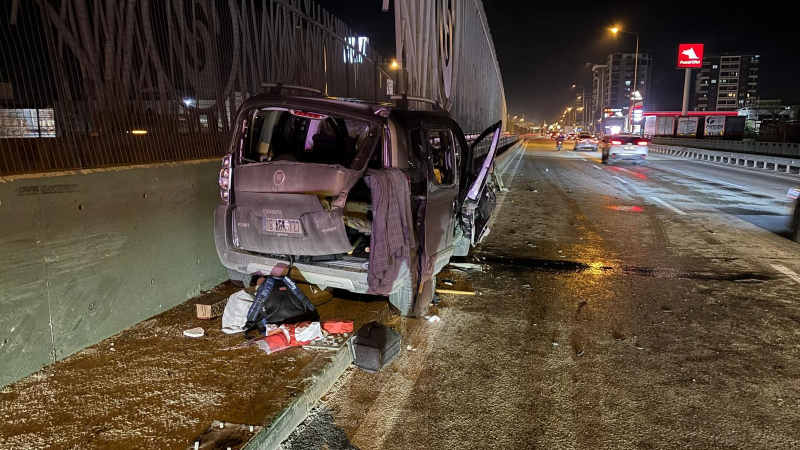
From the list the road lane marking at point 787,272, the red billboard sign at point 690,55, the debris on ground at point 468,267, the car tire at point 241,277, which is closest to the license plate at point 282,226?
the car tire at point 241,277

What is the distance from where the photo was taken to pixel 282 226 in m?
4.38

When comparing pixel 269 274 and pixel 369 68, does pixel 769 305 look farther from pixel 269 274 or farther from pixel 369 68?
pixel 369 68

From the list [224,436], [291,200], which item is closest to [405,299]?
[291,200]

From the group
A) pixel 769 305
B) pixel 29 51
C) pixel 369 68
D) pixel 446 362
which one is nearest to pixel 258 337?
pixel 446 362

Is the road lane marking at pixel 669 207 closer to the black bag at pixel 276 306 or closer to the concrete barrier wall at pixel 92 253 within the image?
the black bag at pixel 276 306

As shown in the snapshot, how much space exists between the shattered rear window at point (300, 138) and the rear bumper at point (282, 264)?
68 cm

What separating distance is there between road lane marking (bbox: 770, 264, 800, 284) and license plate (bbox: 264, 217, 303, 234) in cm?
632

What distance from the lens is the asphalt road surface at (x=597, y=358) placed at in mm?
3346

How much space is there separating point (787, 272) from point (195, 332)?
24.4 ft

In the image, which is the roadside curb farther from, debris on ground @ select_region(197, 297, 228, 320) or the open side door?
the open side door

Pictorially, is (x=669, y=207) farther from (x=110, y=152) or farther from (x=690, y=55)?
(x=690, y=55)

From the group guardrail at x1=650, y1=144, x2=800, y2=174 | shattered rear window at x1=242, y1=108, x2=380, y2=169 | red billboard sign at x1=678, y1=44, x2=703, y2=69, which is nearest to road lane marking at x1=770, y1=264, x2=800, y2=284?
shattered rear window at x1=242, y1=108, x2=380, y2=169

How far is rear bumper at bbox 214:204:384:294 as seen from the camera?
Result: 4.48 m

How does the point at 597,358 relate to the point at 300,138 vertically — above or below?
below
